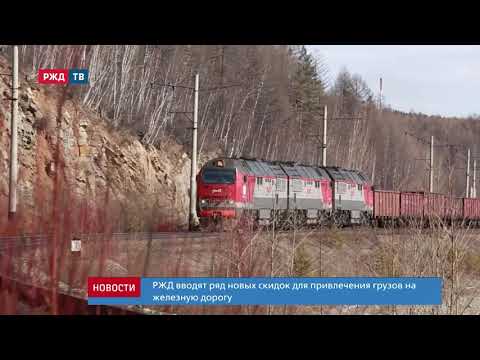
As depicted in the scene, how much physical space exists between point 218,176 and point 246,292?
58.8 feet

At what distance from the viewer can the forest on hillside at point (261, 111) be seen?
2553 cm

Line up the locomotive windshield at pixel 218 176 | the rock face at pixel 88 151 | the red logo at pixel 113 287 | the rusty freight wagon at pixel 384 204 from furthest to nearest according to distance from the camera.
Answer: the rusty freight wagon at pixel 384 204
the locomotive windshield at pixel 218 176
the rock face at pixel 88 151
the red logo at pixel 113 287

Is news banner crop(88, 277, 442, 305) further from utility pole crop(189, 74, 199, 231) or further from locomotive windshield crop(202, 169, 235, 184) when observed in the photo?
locomotive windshield crop(202, 169, 235, 184)

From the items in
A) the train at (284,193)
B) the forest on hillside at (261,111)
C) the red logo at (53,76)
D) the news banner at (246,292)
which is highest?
the forest on hillside at (261,111)

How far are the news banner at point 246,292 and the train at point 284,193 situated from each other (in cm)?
1235

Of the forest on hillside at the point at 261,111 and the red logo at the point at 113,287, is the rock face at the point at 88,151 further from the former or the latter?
the red logo at the point at 113,287

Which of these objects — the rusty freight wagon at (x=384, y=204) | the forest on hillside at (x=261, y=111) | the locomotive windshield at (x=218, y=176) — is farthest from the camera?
the rusty freight wagon at (x=384, y=204)

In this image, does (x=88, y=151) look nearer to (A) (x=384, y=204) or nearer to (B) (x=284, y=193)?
(B) (x=284, y=193)

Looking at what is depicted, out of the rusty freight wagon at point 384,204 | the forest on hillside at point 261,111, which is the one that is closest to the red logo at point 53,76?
the forest on hillside at point 261,111

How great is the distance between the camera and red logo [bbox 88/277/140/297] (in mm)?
6617

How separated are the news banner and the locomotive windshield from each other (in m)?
17.3

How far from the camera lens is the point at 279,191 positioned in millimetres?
26375

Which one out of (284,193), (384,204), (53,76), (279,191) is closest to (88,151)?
(279,191)
